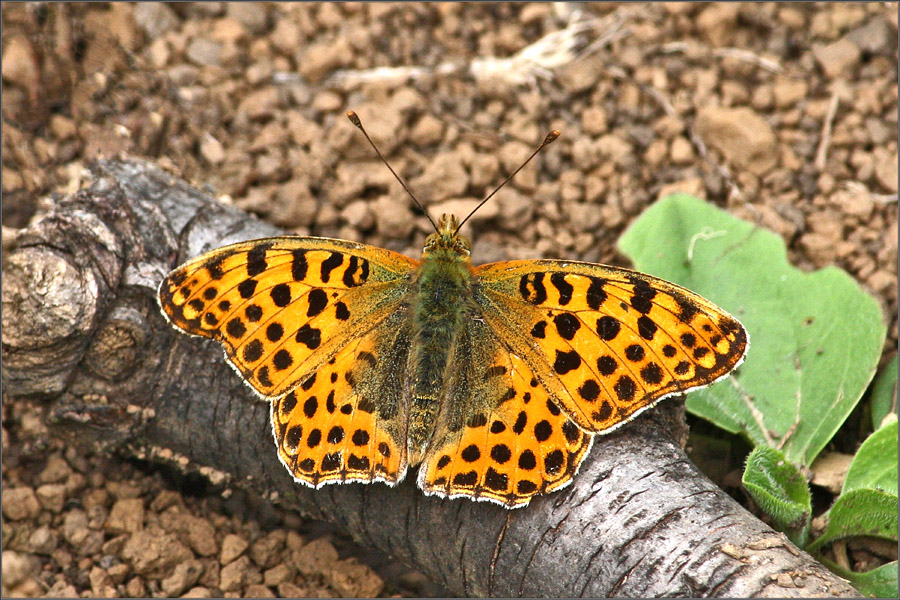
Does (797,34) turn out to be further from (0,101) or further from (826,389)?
(0,101)

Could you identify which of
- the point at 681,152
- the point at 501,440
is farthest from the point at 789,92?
the point at 501,440

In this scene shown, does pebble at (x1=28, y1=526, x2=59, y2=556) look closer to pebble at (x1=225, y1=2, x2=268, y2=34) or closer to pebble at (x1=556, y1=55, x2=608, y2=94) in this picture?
pebble at (x1=225, y1=2, x2=268, y2=34)

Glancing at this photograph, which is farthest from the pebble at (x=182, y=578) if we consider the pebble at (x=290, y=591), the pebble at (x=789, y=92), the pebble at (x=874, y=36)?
the pebble at (x=874, y=36)

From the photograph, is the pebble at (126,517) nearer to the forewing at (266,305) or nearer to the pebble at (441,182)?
the forewing at (266,305)

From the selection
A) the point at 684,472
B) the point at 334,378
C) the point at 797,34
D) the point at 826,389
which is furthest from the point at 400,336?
the point at 797,34

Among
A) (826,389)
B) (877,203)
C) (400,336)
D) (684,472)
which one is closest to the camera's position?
(684,472)

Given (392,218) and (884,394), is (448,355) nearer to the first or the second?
(392,218)

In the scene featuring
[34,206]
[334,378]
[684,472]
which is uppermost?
[34,206]
